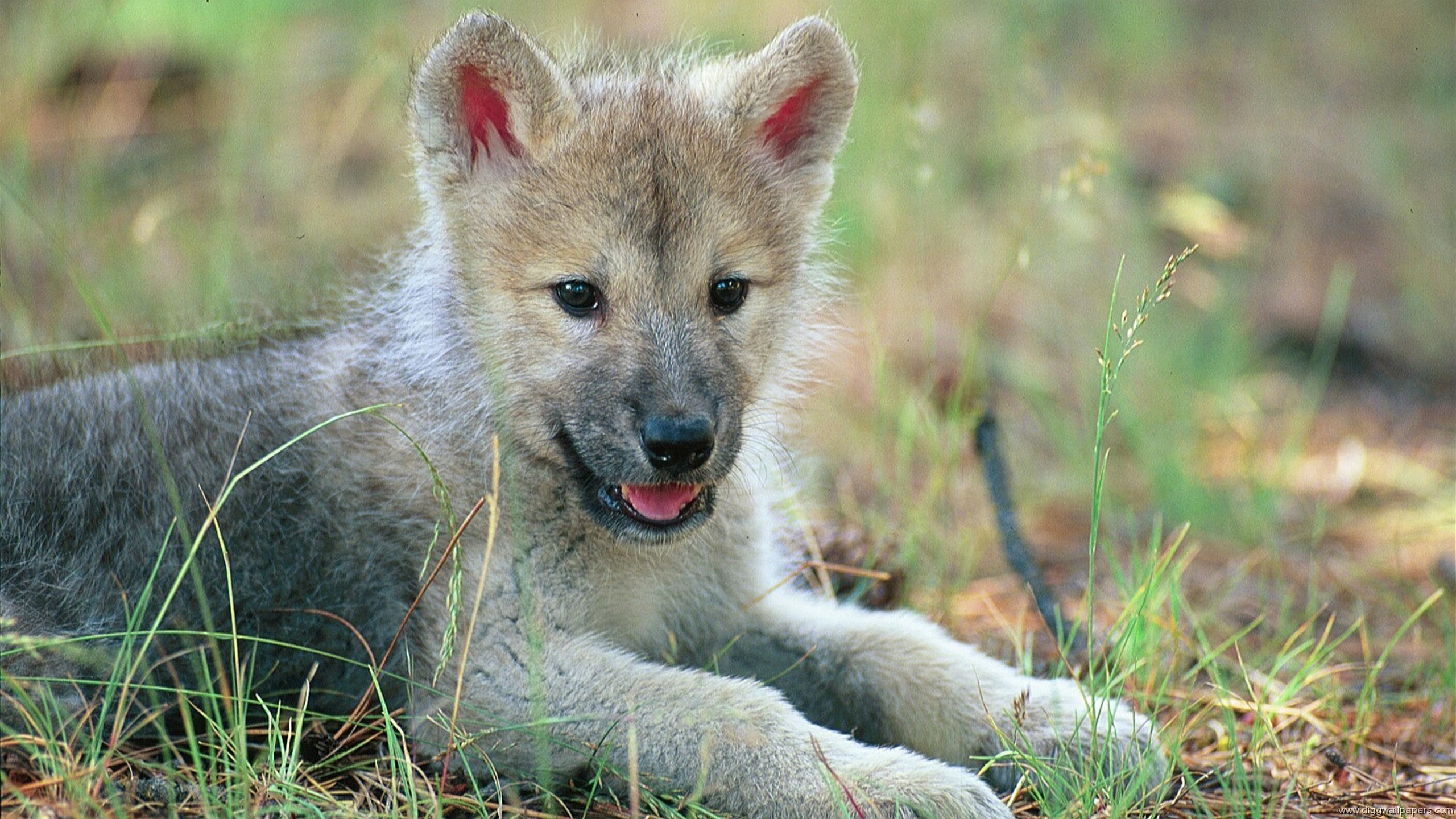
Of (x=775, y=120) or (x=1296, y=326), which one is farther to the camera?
(x=1296, y=326)

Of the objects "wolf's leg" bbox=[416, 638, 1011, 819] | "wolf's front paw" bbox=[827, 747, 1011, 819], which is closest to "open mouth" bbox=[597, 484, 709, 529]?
"wolf's leg" bbox=[416, 638, 1011, 819]

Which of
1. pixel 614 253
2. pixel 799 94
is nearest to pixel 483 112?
pixel 614 253

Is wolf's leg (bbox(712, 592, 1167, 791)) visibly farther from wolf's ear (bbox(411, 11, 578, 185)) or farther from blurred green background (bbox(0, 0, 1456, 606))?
wolf's ear (bbox(411, 11, 578, 185))

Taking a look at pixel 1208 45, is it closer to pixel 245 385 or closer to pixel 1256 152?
pixel 1256 152

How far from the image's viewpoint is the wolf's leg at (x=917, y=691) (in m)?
2.97

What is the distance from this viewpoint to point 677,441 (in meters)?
2.76

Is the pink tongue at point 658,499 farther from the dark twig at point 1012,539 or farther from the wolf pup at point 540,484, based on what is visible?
the dark twig at point 1012,539

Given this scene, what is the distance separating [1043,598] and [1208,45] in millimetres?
6827

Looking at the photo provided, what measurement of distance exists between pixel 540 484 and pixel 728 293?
26.5 inches

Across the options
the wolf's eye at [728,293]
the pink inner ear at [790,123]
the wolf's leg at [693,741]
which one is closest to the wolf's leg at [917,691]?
the wolf's leg at [693,741]

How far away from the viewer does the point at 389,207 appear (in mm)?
6785

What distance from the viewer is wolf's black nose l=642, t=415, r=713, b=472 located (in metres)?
2.76

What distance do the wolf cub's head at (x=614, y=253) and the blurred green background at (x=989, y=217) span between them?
0.85 meters

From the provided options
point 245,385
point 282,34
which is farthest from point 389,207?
point 245,385
